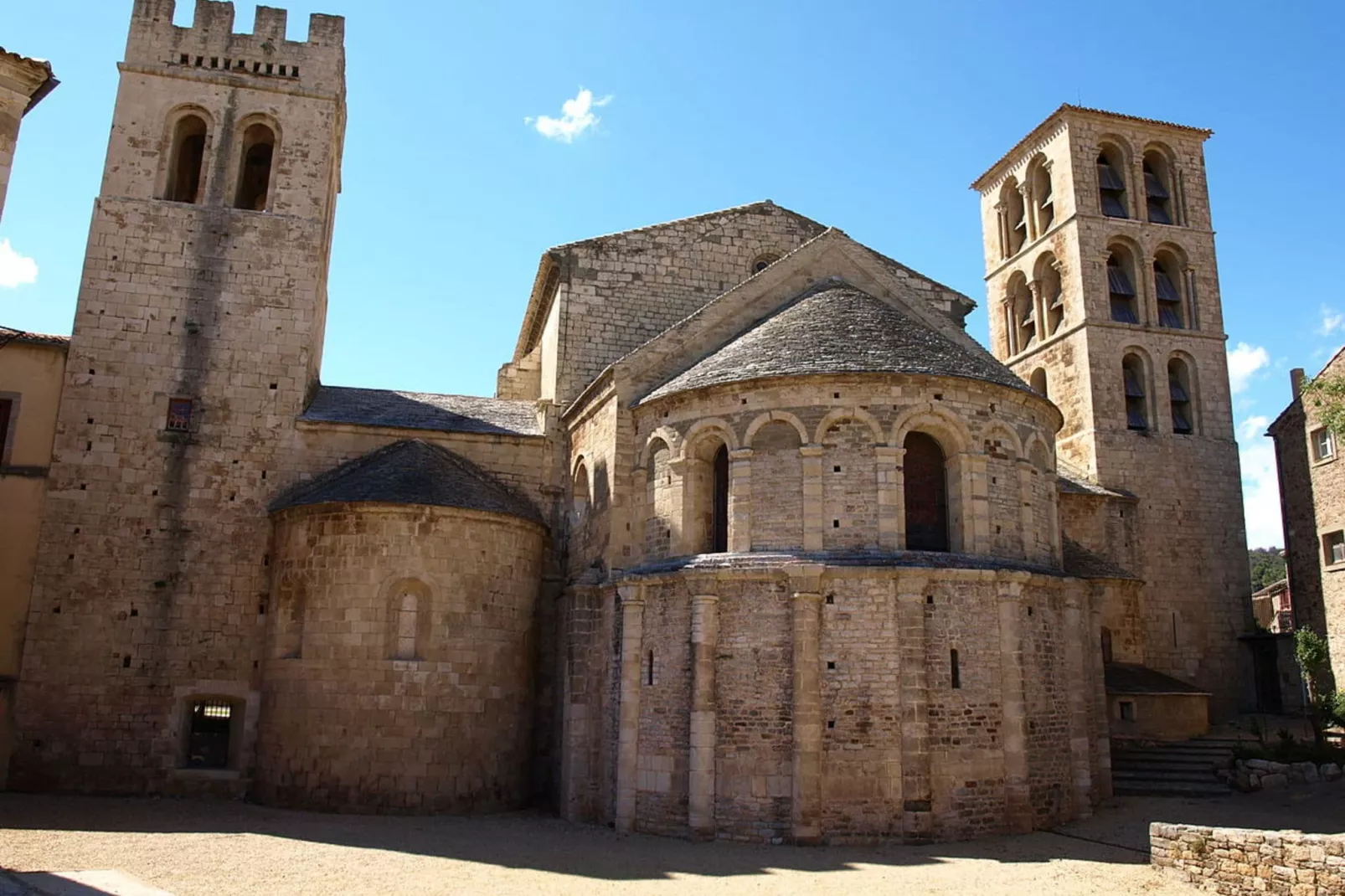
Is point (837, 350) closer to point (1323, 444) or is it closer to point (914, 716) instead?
point (914, 716)

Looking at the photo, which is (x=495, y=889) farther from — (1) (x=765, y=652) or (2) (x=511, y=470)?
(2) (x=511, y=470)

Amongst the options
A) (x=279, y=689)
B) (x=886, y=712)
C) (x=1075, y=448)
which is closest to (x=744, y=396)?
(x=886, y=712)

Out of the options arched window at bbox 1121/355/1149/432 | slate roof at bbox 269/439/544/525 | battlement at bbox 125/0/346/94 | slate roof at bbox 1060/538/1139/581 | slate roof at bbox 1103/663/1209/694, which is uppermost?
battlement at bbox 125/0/346/94

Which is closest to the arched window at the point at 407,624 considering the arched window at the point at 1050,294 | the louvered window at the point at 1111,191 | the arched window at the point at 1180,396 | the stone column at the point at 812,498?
the stone column at the point at 812,498

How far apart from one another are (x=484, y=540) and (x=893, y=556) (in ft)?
25.4

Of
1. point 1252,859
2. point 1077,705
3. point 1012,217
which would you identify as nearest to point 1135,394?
point 1012,217

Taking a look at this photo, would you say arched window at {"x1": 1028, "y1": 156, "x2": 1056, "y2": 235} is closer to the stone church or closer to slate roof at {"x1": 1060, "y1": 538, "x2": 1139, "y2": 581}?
the stone church

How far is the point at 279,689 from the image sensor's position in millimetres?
18062

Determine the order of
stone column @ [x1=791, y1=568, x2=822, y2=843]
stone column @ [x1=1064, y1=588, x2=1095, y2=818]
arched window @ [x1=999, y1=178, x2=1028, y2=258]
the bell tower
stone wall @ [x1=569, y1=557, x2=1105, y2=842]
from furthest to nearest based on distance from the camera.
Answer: arched window @ [x1=999, y1=178, x2=1028, y2=258]
the bell tower
stone column @ [x1=1064, y1=588, x2=1095, y2=818]
stone wall @ [x1=569, y1=557, x2=1105, y2=842]
stone column @ [x1=791, y1=568, x2=822, y2=843]

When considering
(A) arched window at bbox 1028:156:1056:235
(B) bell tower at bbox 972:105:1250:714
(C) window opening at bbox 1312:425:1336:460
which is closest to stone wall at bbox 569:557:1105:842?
(B) bell tower at bbox 972:105:1250:714

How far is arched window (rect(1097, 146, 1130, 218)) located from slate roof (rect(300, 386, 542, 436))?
19255mm

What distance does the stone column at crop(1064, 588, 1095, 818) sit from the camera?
16.2 metres

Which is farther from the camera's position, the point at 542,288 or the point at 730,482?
the point at 542,288

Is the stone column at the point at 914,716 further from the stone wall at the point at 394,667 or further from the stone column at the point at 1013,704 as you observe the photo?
the stone wall at the point at 394,667
